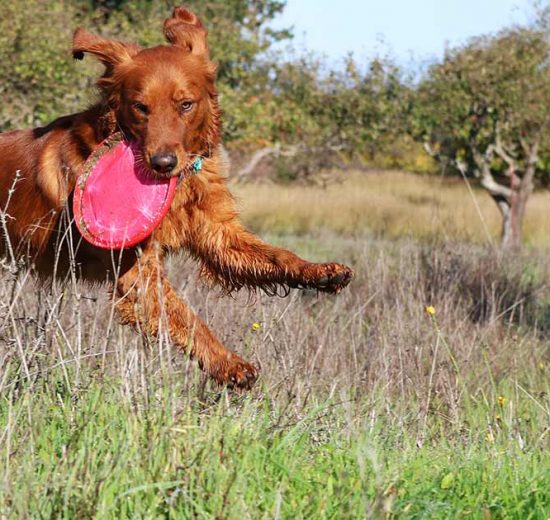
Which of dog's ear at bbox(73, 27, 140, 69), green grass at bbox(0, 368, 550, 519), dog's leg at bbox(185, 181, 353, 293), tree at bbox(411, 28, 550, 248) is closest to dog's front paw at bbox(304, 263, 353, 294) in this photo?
dog's leg at bbox(185, 181, 353, 293)

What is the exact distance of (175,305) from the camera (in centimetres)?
377

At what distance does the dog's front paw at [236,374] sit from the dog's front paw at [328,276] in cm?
39

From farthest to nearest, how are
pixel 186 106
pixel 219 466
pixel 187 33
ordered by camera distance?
pixel 187 33, pixel 186 106, pixel 219 466

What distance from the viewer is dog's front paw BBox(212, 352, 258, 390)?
3564mm

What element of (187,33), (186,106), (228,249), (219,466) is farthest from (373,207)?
(219,466)

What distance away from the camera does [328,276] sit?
361 cm

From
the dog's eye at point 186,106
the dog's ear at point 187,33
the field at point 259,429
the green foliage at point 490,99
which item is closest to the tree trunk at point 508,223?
the green foliage at point 490,99

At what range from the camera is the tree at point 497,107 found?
1486 centimetres

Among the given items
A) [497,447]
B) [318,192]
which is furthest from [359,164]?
[497,447]

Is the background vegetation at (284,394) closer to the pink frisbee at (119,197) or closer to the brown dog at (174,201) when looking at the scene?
the brown dog at (174,201)

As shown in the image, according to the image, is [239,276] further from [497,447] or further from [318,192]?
[318,192]

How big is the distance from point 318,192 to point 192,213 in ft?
52.3

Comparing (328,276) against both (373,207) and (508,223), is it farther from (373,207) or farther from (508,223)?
Answer: (373,207)

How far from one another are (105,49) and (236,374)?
1499 millimetres
